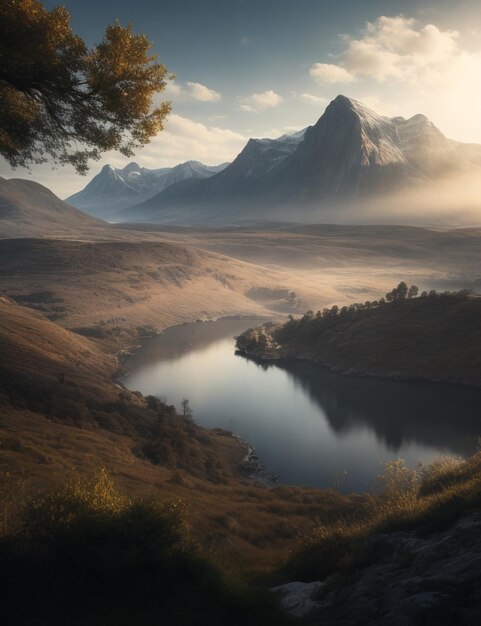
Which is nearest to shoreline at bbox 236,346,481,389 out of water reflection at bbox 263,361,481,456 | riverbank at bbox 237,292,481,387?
riverbank at bbox 237,292,481,387

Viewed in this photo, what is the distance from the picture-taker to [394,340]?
105875 millimetres

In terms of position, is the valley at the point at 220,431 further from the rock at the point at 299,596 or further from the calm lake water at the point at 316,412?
the calm lake water at the point at 316,412

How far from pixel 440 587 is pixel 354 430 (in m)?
66.5

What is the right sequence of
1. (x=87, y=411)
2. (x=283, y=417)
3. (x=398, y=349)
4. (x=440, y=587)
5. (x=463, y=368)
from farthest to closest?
(x=398, y=349)
(x=463, y=368)
(x=283, y=417)
(x=87, y=411)
(x=440, y=587)

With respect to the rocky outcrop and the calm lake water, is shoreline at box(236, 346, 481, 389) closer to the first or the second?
the calm lake water

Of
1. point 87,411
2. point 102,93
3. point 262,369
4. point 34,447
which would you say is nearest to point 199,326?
point 262,369

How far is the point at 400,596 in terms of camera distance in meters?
8.87

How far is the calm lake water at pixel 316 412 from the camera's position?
197 ft

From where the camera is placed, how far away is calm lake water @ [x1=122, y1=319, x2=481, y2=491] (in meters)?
59.9

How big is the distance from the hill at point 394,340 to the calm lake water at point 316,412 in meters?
4.62

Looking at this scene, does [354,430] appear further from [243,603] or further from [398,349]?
[243,603]

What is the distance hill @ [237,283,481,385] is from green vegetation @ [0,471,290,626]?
90396 mm

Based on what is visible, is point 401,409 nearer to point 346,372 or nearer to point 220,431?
point 346,372

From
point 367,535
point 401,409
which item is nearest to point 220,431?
point 401,409
